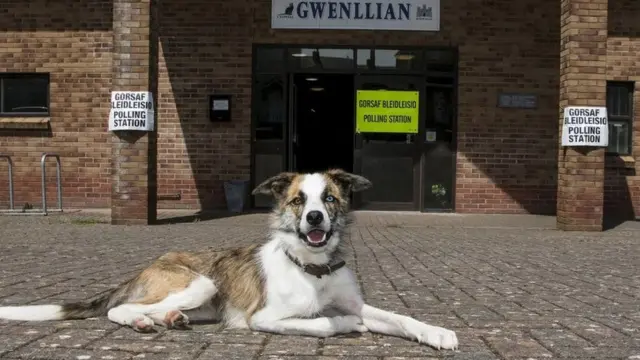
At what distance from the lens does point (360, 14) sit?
13500 mm

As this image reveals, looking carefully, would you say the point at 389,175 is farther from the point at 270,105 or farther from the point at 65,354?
the point at 65,354

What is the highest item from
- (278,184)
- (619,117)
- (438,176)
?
(619,117)

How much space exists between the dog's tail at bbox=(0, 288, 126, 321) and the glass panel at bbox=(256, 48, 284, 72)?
1017 cm

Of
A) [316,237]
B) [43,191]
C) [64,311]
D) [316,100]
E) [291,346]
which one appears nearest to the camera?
[291,346]

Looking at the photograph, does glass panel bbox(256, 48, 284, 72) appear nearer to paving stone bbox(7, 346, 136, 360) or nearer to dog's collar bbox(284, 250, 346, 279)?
dog's collar bbox(284, 250, 346, 279)

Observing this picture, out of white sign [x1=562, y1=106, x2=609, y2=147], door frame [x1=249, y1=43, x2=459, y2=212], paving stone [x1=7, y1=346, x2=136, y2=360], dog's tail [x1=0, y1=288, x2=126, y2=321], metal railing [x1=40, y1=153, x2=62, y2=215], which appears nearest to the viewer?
paving stone [x1=7, y1=346, x2=136, y2=360]

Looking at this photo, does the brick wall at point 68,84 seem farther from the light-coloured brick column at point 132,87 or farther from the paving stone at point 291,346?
the paving stone at point 291,346

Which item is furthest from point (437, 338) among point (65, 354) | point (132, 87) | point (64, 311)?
point (132, 87)

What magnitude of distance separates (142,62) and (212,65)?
9.39 feet

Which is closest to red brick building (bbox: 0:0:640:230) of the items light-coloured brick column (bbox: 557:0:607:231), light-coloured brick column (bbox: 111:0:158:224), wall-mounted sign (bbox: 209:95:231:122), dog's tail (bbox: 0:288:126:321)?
wall-mounted sign (bbox: 209:95:231:122)

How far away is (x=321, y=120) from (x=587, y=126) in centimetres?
549

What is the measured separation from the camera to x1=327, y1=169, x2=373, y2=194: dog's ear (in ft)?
12.9

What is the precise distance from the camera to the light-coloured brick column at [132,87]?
35.7 feet

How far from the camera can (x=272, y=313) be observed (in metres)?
3.66
